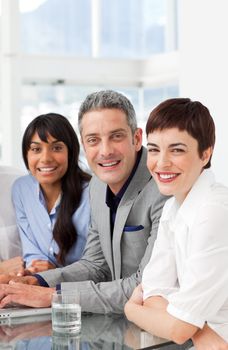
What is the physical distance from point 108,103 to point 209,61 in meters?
1.89

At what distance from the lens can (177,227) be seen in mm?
1752

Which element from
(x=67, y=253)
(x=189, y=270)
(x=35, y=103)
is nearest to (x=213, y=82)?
(x=67, y=253)

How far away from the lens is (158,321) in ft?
5.41

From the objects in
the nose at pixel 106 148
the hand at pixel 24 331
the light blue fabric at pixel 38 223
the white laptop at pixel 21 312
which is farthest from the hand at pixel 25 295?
the light blue fabric at pixel 38 223

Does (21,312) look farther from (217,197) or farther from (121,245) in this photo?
(217,197)

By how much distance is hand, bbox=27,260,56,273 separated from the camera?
237 cm

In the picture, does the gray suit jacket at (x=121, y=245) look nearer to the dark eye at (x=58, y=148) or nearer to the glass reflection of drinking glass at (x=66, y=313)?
the glass reflection of drinking glass at (x=66, y=313)

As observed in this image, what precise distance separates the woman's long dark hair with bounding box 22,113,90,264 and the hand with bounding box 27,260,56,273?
0.12m

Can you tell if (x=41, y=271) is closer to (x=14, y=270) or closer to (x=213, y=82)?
(x=14, y=270)

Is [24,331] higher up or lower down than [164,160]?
lower down

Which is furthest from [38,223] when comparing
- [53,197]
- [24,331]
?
[24,331]

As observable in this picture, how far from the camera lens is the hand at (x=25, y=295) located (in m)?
1.96

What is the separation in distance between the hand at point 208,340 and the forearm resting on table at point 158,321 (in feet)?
0.10

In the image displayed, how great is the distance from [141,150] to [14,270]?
2.41 feet
